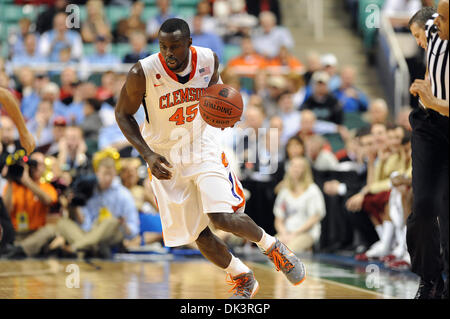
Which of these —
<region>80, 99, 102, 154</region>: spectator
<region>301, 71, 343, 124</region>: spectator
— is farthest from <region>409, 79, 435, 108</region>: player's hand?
<region>80, 99, 102, 154</region>: spectator

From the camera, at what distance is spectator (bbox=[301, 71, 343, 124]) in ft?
39.4

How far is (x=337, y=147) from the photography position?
39.1 feet

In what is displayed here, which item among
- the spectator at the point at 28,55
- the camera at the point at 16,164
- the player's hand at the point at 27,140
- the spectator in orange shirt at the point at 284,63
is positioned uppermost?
the spectator at the point at 28,55

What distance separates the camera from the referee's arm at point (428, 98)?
15.2ft

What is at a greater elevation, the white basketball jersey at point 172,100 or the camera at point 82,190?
the white basketball jersey at point 172,100

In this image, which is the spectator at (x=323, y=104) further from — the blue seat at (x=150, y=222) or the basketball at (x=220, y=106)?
the basketball at (x=220, y=106)

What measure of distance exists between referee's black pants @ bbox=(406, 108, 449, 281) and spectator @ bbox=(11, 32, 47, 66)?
9151 millimetres

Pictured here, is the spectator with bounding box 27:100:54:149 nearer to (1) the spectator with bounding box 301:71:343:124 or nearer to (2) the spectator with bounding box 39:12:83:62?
(2) the spectator with bounding box 39:12:83:62

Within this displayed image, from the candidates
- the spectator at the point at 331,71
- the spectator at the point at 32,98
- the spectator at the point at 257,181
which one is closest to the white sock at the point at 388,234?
the spectator at the point at 257,181

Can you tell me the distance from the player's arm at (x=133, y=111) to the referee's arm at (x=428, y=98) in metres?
1.72

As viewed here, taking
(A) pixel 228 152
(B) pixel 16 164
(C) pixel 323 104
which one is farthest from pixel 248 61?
(B) pixel 16 164

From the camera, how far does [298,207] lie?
10.1 metres
